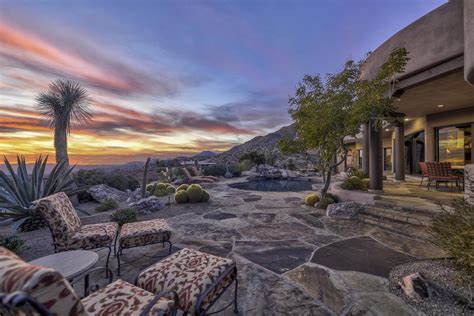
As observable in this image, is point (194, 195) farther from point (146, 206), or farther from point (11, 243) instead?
point (11, 243)

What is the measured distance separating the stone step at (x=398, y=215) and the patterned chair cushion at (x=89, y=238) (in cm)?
619

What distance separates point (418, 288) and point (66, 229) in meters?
4.68

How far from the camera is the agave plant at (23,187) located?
15.4 ft

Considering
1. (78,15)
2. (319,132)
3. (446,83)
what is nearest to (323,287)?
(319,132)

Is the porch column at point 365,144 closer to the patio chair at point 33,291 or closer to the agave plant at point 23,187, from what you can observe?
the patio chair at point 33,291

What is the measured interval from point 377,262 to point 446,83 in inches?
242

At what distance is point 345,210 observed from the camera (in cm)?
581

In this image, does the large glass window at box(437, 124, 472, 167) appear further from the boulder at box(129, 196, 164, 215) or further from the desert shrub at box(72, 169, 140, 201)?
the desert shrub at box(72, 169, 140, 201)

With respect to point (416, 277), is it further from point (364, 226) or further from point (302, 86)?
point (302, 86)

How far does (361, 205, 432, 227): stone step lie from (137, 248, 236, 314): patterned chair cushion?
4.89 metres

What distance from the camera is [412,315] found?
2.14m

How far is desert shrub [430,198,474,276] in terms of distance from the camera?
7.39 ft

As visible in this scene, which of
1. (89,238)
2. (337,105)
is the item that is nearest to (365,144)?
(337,105)

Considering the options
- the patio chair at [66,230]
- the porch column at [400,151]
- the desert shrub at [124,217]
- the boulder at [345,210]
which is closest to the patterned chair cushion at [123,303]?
the patio chair at [66,230]
